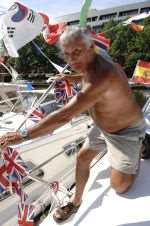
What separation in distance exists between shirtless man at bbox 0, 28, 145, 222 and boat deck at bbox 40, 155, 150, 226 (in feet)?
0.25

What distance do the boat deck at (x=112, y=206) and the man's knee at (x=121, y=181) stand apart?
1.6 inches

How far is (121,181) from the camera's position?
2564mm

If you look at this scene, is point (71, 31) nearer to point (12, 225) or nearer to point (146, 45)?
point (12, 225)

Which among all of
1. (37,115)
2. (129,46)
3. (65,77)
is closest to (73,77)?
(65,77)

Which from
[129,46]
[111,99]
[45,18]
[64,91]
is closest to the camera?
[111,99]

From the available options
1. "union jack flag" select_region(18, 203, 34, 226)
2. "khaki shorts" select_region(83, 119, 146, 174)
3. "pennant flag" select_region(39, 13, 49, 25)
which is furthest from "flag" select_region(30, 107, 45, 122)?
"khaki shorts" select_region(83, 119, 146, 174)

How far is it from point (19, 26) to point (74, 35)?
4.07m

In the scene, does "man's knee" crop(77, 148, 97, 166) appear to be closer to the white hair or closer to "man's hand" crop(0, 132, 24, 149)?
"man's hand" crop(0, 132, 24, 149)

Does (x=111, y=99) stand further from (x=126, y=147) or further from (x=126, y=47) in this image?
(x=126, y=47)

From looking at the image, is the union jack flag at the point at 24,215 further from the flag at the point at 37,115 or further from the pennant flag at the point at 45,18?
the pennant flag at the point at 45,18

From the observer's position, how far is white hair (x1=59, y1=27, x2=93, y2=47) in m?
2.13

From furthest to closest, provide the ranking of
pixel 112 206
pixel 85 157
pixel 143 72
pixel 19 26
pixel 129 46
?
pixel 129 46 < pixel 143 72 < pixel 19 26 < pixel 85 157 < pixel 112 206

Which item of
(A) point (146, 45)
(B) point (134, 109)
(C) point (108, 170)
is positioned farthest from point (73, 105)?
(A) point (146, 45)

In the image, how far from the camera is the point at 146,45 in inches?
1487
